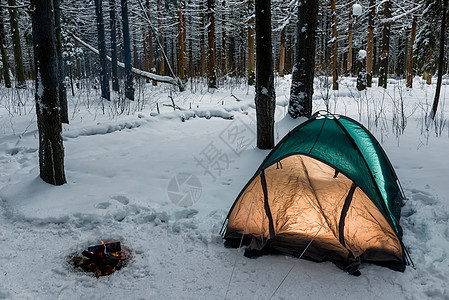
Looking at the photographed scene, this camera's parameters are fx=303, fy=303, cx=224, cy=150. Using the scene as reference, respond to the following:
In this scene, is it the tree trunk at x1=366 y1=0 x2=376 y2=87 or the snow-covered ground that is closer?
the snow-covered ground

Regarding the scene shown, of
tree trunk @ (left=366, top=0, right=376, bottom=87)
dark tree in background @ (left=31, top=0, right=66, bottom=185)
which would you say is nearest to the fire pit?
dark tree in background @ (left=31, top=0, right=66, bottom=185)

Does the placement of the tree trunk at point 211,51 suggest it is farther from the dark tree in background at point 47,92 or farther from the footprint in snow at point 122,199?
the footprint in snow at point 122,199

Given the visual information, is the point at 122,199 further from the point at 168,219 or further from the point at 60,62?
the point at 60,62

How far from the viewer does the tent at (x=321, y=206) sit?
319 cm

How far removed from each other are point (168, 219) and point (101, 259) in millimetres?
1117

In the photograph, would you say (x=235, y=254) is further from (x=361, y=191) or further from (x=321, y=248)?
(x=361, y=191)

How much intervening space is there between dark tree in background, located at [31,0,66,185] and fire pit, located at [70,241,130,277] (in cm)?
191

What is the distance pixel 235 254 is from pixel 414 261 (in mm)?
1865

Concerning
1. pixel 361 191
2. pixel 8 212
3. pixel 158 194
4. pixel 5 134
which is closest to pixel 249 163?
pixel 158 194

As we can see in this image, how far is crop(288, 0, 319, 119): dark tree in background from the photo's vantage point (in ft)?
21.6

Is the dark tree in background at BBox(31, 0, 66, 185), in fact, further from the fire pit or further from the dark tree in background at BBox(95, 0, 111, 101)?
the dark tree in background at BBox(95, 0, 111, 101)

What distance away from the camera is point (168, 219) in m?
4.12

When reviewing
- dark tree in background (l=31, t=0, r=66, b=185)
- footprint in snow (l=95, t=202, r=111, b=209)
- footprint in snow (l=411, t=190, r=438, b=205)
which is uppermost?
dark tree in background (l=31, t=0, r=66, b=185)

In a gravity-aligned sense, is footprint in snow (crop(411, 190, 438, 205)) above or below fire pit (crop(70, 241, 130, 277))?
above
